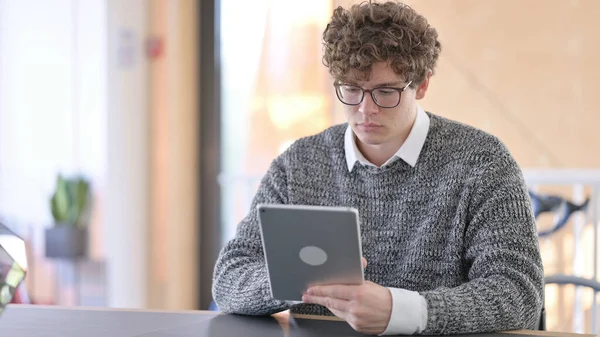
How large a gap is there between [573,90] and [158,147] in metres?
1.93

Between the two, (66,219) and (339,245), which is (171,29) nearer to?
(66,219)

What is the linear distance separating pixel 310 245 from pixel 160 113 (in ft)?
8.94

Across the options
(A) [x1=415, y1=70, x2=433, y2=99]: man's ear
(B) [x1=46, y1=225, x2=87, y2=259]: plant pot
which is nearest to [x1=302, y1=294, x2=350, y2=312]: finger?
(A) [x1=415, y1=70, x2=433, y2=99]: man's ear

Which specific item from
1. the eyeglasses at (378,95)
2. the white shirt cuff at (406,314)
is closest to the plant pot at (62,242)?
the eyeglasses at (378,95)

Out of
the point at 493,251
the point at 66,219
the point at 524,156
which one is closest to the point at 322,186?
the point at 493,251

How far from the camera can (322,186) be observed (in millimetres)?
1812

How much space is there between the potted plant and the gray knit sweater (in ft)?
6.70

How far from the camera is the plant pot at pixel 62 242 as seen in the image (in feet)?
12.0

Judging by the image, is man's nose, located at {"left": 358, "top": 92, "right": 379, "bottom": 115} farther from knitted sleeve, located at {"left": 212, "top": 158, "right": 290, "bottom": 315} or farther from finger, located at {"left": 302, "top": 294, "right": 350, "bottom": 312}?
finger, located at {"left": 302, "top": 294, "right": 350, "bottom": 312}

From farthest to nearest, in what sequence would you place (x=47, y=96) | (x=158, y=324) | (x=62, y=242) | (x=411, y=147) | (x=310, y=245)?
(x=47, y=96), (x=62, y=242), (x=411, y=147), (x=158, y=324), (x=310, y=245)

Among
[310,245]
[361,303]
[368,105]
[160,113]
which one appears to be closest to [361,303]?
[361,303]

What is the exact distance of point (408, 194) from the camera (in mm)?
1721

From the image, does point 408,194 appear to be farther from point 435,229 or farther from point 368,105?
point 368,105

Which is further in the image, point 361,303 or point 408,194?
point 408,194
